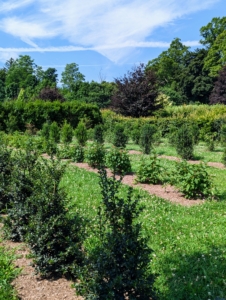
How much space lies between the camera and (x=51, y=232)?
9.62 ft

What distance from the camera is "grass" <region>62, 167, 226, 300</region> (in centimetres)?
274

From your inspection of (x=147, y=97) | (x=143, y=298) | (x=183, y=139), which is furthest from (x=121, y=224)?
(x=147, y=97)

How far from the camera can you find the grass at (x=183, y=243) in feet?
9.00

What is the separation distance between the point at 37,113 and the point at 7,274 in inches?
606

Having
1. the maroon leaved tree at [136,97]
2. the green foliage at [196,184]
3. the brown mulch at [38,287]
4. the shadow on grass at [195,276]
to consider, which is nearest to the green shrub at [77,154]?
the green foliage at [196,184]

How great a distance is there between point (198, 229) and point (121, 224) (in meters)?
2.08

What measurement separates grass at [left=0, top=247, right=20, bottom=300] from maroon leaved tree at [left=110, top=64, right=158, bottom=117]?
1876cm

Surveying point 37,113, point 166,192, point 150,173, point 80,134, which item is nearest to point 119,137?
point 80,134

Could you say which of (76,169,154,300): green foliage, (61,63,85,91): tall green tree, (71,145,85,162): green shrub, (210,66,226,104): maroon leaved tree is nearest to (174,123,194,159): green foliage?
(71,145,85,162): green shrub

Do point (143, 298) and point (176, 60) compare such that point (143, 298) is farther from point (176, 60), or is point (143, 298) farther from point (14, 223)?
point (176, 60)

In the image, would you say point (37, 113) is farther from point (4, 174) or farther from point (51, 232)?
point (51, 232)

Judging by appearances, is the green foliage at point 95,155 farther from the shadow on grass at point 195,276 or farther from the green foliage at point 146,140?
the shadow on grass at point 195,276

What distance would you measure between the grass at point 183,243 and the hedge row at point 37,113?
12.6 metres

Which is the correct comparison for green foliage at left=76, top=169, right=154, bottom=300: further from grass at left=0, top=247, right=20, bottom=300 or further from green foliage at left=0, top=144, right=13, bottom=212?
green foliage at left=0, top=144, right=13, bottom=212
